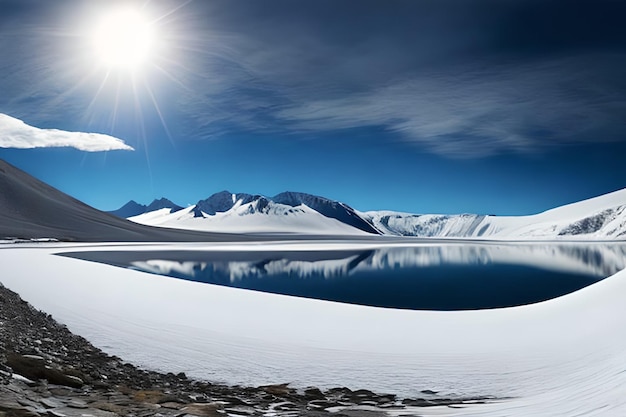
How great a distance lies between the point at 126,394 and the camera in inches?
249

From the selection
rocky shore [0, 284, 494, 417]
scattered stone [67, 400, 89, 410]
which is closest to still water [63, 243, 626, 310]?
rocky shore [0, 284, 494, 417]

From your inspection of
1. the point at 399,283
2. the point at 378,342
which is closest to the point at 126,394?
the point at 378,342

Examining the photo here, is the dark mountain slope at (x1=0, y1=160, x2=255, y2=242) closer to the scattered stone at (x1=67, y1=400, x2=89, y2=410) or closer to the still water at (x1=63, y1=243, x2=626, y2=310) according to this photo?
the still water at (x1=63, y1=243, x2=626, y2=310)

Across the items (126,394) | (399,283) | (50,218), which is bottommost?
(126,394)

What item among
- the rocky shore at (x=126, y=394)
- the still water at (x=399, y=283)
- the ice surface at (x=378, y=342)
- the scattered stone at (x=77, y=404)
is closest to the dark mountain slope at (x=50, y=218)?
the still water at (x=399, y=283)

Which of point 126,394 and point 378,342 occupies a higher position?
point 378,342

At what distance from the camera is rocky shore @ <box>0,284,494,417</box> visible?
212 inches

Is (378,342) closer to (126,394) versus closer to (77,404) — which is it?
(126,394)

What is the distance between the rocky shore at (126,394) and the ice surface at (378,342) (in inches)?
15.3

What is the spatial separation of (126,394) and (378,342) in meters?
5.48

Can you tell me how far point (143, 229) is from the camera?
105 metres

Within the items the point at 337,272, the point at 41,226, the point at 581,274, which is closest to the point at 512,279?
the point at 581,274

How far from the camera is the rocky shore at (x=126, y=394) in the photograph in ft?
17.7

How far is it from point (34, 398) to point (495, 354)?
25.5 ft
